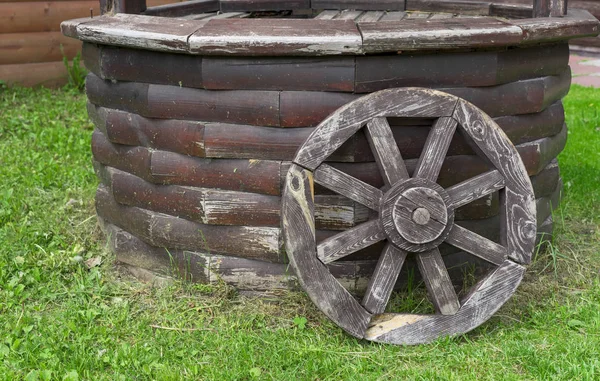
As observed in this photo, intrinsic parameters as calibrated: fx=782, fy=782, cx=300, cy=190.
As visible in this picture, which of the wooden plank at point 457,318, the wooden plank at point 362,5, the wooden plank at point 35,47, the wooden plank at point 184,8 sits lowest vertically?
the wooden plank at point 457,318

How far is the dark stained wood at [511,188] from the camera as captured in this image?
123 inches

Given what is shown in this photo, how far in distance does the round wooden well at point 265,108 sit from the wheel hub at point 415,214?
26 cm

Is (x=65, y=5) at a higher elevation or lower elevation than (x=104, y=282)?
higher

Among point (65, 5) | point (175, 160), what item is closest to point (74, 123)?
point (65, 5)

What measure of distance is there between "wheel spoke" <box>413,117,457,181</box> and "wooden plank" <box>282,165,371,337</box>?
1.51 feet

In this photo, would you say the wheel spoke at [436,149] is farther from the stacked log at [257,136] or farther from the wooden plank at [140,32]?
the wooden plank at [140,32]

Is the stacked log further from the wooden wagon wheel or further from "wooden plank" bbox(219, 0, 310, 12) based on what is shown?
"wooden plank" bbox(219, 0, 310, 12)

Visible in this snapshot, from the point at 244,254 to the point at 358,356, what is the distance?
727mm

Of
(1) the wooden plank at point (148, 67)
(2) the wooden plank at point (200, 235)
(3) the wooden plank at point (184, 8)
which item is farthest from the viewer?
(3) the wooden plank at point (184, 8)

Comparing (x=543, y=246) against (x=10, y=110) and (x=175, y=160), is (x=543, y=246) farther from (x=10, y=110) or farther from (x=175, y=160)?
(x=10, y=110)

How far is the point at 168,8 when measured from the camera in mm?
4523

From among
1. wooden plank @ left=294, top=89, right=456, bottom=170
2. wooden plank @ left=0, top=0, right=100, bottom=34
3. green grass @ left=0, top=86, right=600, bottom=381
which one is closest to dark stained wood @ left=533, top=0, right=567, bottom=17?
wooden plank @ left=294, top=89, right=456, bottom=170

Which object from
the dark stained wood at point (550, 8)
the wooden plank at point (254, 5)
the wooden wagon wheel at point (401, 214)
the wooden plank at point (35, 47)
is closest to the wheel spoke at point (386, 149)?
the wooden wagon wheel at point (401, 214)

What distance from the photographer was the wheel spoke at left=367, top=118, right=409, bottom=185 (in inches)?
122
